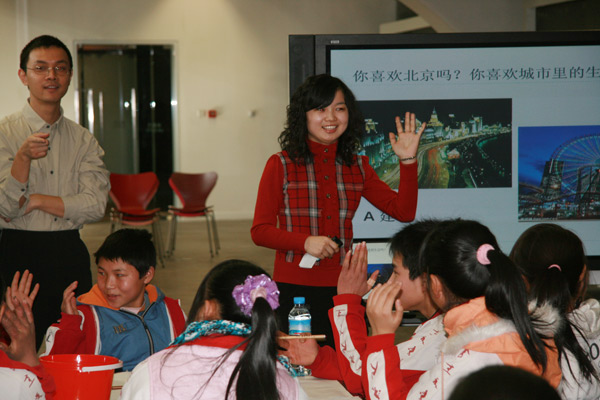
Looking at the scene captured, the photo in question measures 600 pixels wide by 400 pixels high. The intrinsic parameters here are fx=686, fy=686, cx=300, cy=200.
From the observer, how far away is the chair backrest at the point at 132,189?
8.21 m

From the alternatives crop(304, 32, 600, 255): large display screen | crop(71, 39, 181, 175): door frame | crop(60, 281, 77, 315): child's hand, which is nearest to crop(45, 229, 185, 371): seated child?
crop(60, 281, 77, 315): child's hand

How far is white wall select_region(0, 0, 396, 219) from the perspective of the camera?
10836 mm

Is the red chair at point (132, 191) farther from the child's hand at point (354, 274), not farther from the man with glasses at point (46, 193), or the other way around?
the child's hand at point (354, 274)

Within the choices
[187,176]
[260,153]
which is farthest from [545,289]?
[260,153]

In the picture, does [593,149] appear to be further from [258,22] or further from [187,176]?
[258,22]

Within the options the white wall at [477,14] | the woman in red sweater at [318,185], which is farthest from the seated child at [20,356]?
the white wall at [477,14]

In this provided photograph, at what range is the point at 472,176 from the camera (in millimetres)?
3328

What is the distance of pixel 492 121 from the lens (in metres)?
3.30

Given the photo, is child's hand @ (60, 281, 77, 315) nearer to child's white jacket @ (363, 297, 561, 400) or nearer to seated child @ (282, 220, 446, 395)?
seated child @ (282, 220, 446, 395)

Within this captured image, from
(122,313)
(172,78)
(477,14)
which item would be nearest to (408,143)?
(122,313)

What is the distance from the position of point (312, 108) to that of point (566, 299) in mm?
1148

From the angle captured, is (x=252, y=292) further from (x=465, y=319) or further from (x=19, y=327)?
(x=19, y=327)

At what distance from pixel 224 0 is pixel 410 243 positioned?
996cm

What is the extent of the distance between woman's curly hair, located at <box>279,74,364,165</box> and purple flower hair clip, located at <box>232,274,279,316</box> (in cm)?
121
